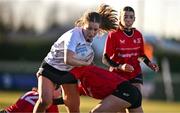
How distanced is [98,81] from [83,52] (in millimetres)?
470

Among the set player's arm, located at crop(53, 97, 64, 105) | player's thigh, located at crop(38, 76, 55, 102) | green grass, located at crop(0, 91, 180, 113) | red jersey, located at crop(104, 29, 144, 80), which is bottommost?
green grass, located at crop(0, 91, 180, 113)

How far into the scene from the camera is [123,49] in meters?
11.9

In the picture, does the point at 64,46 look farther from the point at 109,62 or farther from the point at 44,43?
the point at 44,43

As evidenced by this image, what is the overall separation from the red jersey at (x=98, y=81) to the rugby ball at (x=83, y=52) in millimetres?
150

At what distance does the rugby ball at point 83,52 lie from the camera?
10203 mm

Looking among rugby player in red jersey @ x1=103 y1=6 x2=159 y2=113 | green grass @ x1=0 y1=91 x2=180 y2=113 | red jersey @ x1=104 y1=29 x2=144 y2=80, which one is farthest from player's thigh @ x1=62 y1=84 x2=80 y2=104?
green grass @ x1=0 y1=91 x2=180 y2=113

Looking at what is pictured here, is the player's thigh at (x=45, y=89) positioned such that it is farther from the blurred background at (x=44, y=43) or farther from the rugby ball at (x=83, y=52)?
the blurred background at (x=44, y=43)

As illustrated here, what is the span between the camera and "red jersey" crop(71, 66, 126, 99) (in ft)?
32.9

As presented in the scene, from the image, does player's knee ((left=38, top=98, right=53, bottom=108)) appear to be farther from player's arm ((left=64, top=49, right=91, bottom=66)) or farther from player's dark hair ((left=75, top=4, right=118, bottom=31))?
player's dark hair ((left=75, top=4, right=118, bottom=31))

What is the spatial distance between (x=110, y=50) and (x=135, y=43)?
0.44m

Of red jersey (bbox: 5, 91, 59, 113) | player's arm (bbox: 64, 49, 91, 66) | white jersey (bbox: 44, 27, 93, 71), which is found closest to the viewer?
player's arm (bbox: 64, 49, 91, 66)

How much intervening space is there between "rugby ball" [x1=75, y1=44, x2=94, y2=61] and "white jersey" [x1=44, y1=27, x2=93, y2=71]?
5cm

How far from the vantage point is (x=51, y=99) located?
10.3 m

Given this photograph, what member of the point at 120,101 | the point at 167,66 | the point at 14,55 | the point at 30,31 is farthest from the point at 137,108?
the point at 30,31
